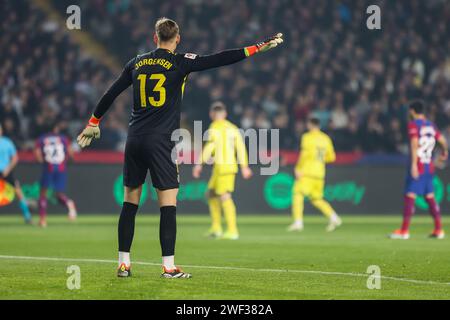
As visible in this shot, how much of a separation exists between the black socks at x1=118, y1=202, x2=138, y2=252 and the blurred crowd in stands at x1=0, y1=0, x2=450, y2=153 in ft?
48.5

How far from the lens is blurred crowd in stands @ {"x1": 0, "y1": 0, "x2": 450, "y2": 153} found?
1035 inches

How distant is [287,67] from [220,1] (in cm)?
336

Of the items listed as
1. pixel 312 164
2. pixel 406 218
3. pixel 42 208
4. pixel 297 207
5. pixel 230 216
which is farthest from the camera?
pixel 42 208

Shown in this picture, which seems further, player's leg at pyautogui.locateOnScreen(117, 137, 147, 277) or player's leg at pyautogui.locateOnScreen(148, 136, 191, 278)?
player's leg at pyautogui.locateOnScreen(117, 137, 147, 277)

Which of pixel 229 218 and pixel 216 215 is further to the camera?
pixel 216 215

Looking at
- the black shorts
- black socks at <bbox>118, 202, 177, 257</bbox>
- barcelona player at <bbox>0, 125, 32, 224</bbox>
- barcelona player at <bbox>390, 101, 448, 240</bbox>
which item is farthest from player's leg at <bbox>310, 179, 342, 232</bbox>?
the black shorts

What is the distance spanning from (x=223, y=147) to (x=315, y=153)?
325cm

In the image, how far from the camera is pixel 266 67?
93.9 ft

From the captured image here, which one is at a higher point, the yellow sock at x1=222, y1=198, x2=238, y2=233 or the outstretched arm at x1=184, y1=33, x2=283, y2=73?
the outstretched arm at x1=184, y1=33, x2=283, y2=73

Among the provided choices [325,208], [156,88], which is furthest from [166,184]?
[325,208]

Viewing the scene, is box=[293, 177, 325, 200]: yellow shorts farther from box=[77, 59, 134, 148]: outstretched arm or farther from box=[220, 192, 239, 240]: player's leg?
box=[77, 59, 134, 148]: outstretched arm

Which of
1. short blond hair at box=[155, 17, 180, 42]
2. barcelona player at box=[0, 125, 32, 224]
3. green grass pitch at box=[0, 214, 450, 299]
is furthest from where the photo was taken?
barcelona player at box=[0, 125, 32, 224]

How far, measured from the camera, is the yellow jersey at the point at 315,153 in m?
20.4

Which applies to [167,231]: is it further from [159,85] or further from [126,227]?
[159,85]
